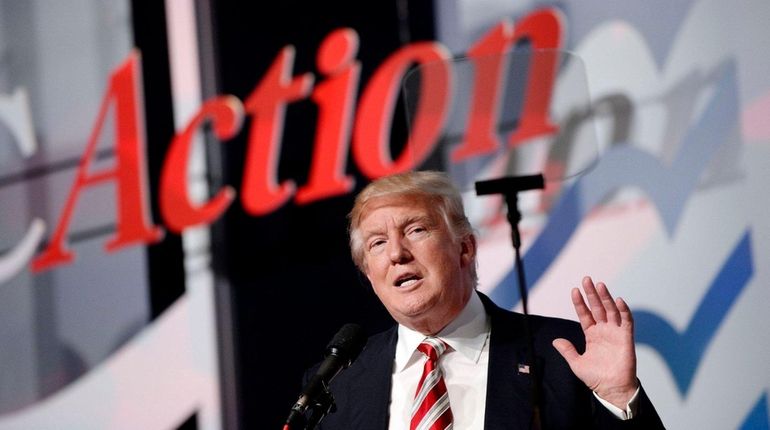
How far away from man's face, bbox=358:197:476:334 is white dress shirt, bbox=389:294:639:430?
32 millimetres

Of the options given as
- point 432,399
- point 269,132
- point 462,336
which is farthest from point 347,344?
point 269,132

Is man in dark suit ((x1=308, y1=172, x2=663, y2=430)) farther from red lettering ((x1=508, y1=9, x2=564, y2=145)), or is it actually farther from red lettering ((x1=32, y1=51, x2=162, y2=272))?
red lettering ((x1=32, y1=51, x2=162, y2=272))

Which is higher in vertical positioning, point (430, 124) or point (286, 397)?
point (430, 124)

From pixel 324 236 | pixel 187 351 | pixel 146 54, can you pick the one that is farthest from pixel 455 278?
pixel 146 54

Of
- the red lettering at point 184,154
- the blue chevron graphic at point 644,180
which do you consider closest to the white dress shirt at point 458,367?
the blue chevron graphic at point 644,180

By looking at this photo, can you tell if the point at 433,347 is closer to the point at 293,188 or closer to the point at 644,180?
the point at 644,180

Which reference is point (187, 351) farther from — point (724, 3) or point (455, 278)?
point (724, 3)

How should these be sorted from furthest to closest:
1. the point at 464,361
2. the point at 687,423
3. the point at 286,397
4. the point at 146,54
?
the point at 146,54
the point at 286,397
the point at 687,423
the point at 464,361

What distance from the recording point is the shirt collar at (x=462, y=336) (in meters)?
2.24

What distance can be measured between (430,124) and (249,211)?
1.01 m

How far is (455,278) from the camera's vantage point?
89.7 inches

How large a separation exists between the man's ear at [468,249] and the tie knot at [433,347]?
0.23 meters

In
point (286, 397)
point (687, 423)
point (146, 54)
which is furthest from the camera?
point (146, 54)

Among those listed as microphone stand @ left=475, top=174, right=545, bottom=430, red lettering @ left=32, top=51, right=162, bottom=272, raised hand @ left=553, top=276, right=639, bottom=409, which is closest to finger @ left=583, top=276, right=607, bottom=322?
raised hand @ left=553, top=276, right=639, bottom=409
